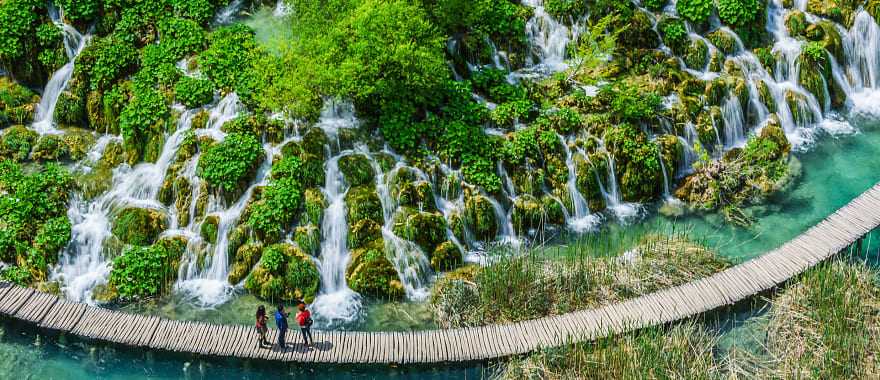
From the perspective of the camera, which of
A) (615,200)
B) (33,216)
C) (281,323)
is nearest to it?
(281,323)

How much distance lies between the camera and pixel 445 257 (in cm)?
2317

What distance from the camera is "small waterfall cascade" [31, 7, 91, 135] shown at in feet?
86.5

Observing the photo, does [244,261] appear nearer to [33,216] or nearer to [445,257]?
[445,257]

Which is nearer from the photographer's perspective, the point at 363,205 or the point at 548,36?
the point at 363,205

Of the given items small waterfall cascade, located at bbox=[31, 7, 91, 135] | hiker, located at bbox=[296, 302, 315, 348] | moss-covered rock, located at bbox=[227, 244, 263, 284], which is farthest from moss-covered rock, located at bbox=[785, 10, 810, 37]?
small waterfall cascade, located at bbox=[31, 7, 91, 135]

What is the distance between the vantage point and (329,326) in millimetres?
21562

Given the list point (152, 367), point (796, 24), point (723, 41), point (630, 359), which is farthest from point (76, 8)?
point (796, 24)

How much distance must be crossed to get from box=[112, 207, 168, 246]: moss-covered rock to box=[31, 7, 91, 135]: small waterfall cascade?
464 centimetres

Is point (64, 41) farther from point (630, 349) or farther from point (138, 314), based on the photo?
point (630, 349)

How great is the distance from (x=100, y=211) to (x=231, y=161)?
146 inches

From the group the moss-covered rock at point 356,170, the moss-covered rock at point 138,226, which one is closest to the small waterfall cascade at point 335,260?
the moss-covered rock at point 356,170

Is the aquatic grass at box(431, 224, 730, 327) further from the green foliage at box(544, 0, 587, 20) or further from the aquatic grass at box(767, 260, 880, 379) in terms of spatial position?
the green foliage at box(544, 0, 587, 20)

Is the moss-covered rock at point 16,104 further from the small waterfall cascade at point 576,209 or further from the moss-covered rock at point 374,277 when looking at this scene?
the small waterfall cascade at point 576,209

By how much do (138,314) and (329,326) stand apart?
4.45 metres
